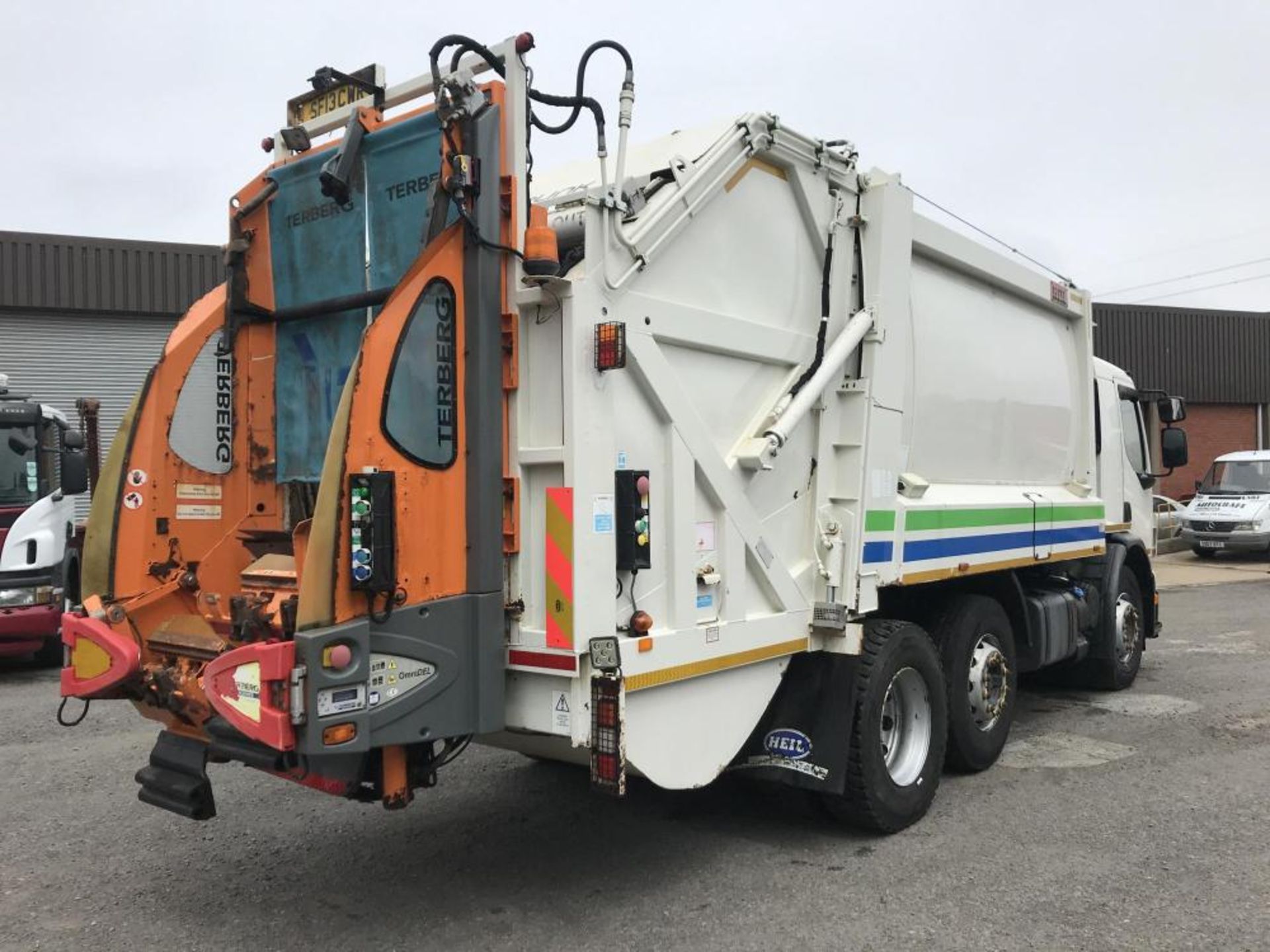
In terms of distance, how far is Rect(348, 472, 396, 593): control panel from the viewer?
3.26 metres

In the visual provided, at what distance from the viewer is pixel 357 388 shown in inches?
132

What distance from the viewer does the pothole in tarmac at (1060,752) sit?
20.1 feet

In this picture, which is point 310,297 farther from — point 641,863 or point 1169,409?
point 1169,409

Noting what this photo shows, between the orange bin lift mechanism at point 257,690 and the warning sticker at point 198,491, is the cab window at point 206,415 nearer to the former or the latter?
the warning sticker at point 198,491

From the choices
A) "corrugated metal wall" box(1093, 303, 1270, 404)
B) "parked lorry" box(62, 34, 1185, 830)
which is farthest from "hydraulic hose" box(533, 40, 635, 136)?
"corrugated metal wall" box(1093, 303, 1270, 404)

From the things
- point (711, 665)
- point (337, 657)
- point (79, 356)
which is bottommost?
point (711, 665)

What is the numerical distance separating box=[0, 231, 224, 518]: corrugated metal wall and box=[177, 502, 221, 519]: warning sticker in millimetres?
13224

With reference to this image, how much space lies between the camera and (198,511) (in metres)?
4.51

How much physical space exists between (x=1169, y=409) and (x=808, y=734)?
5773 mm

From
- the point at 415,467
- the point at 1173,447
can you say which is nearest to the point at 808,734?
the point at 415,467

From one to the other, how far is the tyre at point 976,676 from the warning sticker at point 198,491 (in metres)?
3.62

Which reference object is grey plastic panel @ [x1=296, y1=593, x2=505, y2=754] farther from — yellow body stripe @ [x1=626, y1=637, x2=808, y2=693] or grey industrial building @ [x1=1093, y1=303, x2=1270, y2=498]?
Answer: grey industrial building @ [x1=1093, y1=303, x2=1270, y2=498]

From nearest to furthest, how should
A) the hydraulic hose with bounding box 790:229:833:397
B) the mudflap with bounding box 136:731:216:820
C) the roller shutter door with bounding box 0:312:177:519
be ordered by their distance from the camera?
the mudflap with bounding box 136:731:216:820 < the hydraulic hose with bounding box 790:229:833:397 < the roller shutter door with bounding box 0:312:177:519

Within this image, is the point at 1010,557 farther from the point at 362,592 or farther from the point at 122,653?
the point at 122,653
